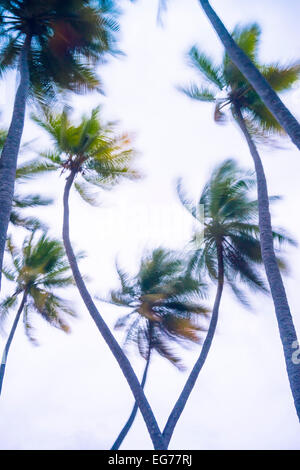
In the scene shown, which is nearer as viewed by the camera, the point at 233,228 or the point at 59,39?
the point at 59,39

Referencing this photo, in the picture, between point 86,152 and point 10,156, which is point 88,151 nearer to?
point 86,152

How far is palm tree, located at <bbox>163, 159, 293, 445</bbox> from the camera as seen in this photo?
14.3 metres

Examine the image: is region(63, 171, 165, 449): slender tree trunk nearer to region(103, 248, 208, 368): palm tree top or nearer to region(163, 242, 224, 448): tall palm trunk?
region(163, 242, 224, 448): tall palm trunk

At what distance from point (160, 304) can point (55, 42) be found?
10.4m

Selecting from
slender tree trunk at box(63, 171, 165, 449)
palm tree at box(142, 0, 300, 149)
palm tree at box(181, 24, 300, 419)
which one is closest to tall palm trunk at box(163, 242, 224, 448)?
slender tree trunk at box(63, 171, 165, 449)

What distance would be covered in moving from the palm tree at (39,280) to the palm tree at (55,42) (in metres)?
6.57

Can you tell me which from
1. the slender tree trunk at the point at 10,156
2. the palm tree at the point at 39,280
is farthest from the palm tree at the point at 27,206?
the slender tree trunk at the point at 10,156

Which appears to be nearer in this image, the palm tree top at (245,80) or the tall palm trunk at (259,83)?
the tall palm trunk at (259,83)

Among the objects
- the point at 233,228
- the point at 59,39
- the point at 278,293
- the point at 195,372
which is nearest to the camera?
the point at 278,293

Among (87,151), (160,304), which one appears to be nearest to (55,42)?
(87,151)

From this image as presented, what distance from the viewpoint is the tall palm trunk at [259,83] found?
266 inches

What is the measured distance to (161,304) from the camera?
54.4 feet

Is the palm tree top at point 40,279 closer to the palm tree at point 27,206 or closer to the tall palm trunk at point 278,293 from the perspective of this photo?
the palm tree at point 27,206

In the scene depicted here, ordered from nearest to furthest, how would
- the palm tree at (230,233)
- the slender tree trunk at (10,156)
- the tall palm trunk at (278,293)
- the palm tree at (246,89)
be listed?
1. the slender tree trunk at (10,156)
2. the tall palm trunk at (278,293)
3. the palm tree at (246,89)
4. the palm tree at (230,233)
